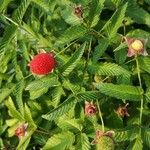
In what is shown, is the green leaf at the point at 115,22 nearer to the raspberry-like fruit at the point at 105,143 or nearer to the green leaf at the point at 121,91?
the green leaf at the point at 121,91

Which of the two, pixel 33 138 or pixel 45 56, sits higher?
pixel 45 56

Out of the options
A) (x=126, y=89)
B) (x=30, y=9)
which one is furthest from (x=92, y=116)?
(x=30, y=9)

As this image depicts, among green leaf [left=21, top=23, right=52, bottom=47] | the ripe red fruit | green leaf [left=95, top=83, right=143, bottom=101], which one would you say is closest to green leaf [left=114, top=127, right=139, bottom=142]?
green leaf [left=95, top=83, right=143, bottom=101]

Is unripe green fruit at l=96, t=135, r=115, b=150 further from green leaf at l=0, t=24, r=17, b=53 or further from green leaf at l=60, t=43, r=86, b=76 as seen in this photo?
green leaf at l=0, t=24, r=17, b=53

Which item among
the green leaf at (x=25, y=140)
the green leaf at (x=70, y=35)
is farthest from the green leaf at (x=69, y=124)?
the green leaf at (x=70, y=35)

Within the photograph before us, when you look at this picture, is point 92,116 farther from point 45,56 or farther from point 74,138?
point 45,56

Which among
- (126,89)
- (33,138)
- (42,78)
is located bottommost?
(33,138)

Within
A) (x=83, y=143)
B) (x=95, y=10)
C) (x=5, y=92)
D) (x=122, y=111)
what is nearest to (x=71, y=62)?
(x=95, y=10)

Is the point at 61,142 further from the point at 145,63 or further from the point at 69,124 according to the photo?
the point at 145,63
